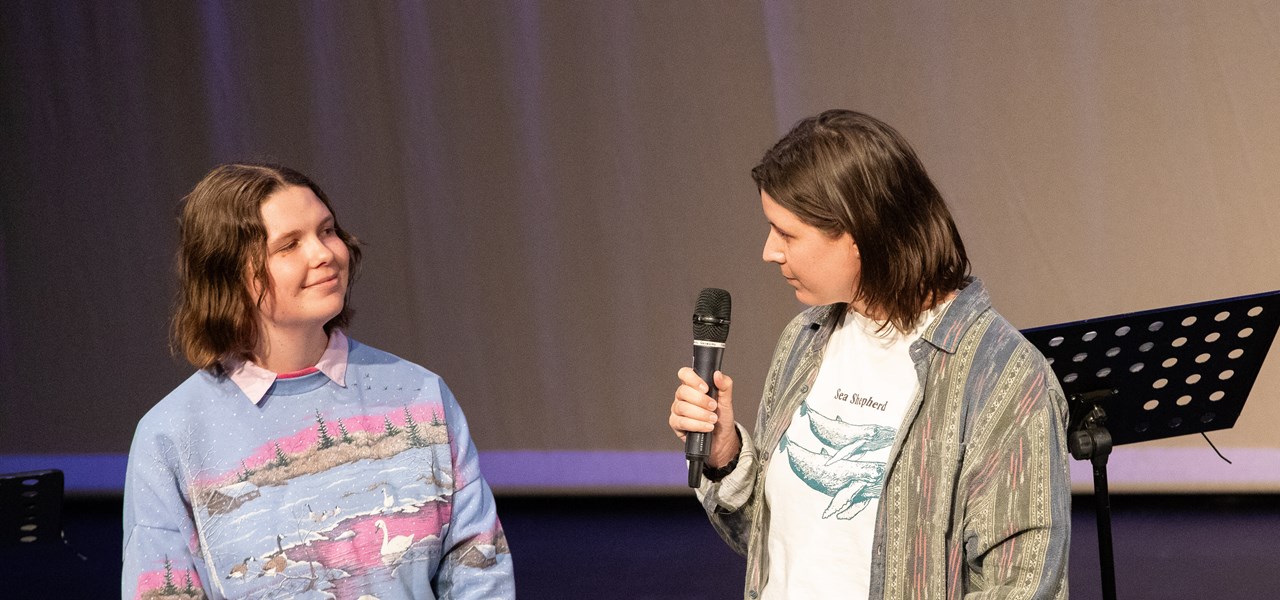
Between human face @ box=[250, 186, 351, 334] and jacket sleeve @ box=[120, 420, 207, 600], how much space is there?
0.24 metres

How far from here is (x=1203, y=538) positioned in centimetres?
434

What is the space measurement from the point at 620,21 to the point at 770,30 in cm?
65

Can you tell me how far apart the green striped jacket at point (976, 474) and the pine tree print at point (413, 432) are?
667 millimetres

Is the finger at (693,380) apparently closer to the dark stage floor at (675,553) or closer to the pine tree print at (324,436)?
the pine tree print at (324,436)

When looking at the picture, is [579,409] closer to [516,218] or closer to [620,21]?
[516,218]

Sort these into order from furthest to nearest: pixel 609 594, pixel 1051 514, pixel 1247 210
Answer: pixel 1247 210 → pixel 609 594 → pixel 1051 514

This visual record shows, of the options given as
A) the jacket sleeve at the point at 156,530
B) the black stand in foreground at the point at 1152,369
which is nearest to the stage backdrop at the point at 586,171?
the black stand in foreground at the point at 1152,369

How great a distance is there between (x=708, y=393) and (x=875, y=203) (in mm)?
363

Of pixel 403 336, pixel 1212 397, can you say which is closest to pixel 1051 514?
pixel 1212 397

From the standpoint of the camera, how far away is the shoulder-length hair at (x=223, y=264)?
1.58 m

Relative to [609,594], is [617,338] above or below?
above

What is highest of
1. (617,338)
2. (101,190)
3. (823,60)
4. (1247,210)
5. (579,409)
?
(823,60)

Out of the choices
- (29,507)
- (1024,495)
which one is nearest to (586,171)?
(29,507)

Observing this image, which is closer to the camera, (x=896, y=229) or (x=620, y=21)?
(x=896, y=229)
